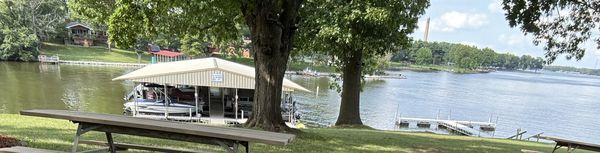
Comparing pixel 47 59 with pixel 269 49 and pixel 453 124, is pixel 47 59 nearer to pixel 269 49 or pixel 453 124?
pixel 453 124

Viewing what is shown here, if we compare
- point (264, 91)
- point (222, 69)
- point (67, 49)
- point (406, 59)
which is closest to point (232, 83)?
point (222, 69)

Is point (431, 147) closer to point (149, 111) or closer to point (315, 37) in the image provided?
point (315, 37)

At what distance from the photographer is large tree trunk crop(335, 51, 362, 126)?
637 inches

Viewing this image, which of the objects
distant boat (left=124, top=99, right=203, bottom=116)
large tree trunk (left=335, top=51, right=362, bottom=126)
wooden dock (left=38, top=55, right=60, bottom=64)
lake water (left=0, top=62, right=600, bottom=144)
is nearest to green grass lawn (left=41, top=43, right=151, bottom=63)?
wooden dock (left=38, top=55, right=60, bottom=64)

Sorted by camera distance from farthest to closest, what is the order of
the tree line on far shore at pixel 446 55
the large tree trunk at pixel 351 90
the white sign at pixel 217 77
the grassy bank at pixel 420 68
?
the tree line on far shore at pixel 446 55
the grassy bank at pixel 420 68
the white sign at pixel 217 77
the large tree trunk at pixel 351 90

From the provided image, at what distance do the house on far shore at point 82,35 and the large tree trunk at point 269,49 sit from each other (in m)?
70.0

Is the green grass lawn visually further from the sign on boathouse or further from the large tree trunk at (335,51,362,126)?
the large tree trunk at (335,51,362,126)

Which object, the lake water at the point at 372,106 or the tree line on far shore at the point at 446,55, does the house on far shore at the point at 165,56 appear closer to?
the lake water at the point at 372,106

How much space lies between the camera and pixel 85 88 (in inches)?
1296

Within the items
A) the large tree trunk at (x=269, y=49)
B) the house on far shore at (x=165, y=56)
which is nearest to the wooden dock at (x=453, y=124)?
the large tree trunk at (x=269, y=49)

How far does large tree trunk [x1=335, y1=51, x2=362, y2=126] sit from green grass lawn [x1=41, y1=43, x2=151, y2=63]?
2215 inches

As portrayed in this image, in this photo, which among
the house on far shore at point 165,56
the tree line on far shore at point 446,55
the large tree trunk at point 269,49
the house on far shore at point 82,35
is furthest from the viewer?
the tree line on far shore at point 446,55

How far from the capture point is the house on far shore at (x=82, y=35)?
2864 inches

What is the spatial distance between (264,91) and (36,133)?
3.79m
